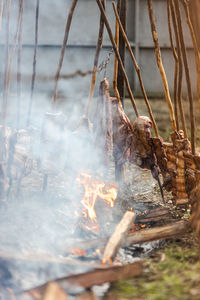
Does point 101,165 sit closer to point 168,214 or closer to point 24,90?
point 168,214

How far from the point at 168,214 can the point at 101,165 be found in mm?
876

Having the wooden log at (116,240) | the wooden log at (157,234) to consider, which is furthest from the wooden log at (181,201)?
the wooden log at (116,240)

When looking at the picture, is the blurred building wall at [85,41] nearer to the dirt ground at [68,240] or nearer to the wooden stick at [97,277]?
the dirt ground at [68,240]

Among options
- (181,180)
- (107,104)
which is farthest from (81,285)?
(107,104)

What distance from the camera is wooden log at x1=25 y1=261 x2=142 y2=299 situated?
219 cm

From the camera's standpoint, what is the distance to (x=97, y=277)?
89.2 inches

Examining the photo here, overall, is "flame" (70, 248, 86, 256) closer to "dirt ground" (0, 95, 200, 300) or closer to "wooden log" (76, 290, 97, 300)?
"dirt ground" (0, 95, 200, 300)

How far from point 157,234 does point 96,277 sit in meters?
0.80

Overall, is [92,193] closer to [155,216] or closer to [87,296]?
[155,216]

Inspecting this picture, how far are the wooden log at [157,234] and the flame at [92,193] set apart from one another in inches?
21.0

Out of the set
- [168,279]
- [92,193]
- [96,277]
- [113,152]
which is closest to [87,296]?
[96,277]

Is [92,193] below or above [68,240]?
above

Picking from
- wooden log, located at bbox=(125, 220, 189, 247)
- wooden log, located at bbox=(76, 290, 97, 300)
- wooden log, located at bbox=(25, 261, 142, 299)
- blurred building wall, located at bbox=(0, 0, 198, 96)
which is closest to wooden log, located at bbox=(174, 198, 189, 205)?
wooden log, located at bbox=(125, 220, 189, 247)

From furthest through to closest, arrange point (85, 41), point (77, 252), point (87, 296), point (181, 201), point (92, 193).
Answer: point (85, 41) < point (92, 193) < point (181, 201) < point (77, 252) < point (87, 296)
